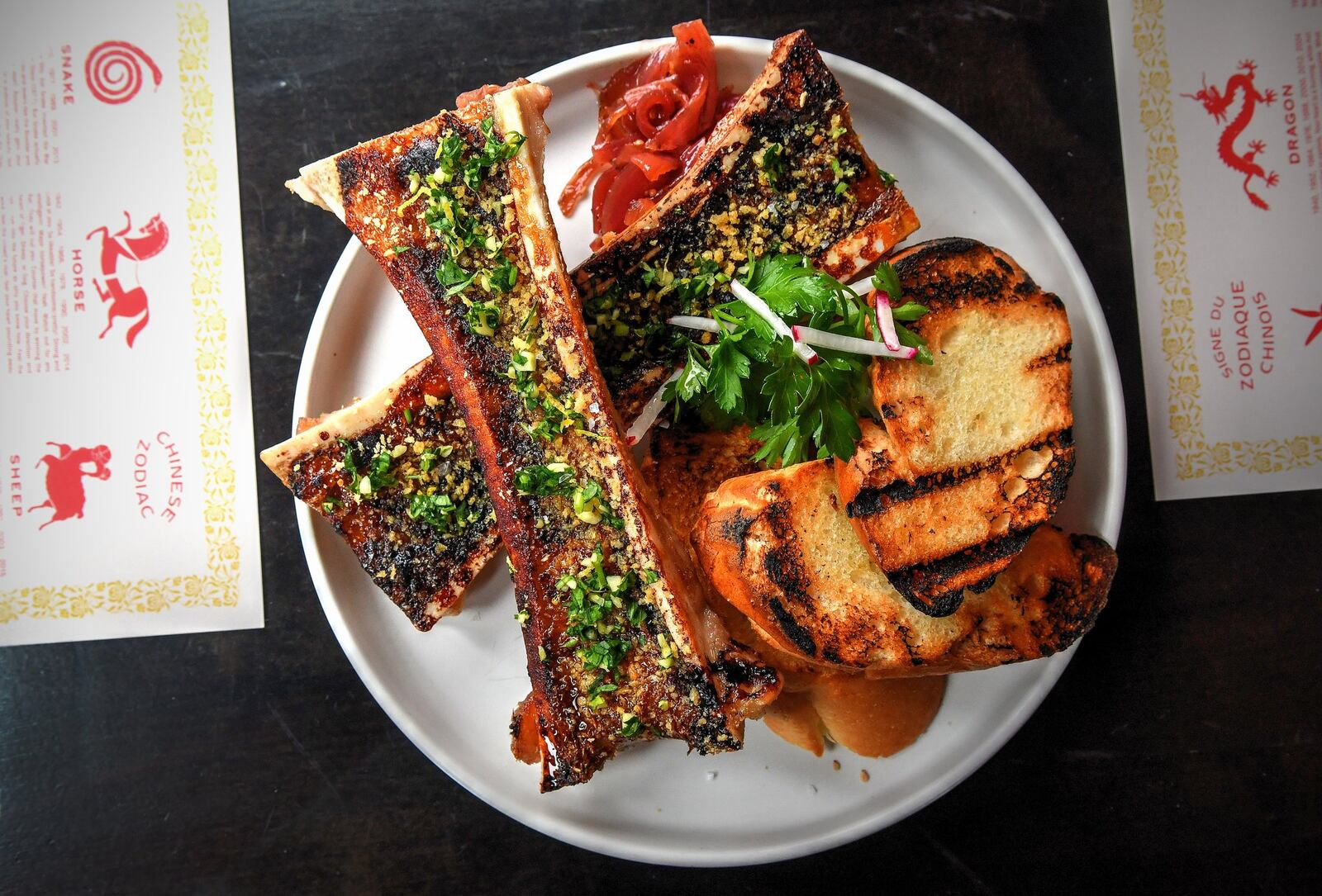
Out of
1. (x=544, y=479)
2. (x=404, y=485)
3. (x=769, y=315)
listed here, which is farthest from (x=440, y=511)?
(x=769, y=315)

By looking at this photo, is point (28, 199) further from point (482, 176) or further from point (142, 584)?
point (482, 176)

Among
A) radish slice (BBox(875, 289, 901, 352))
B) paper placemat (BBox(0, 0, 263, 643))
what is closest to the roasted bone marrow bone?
radish slice (BBox(875, 289, 901, 352))

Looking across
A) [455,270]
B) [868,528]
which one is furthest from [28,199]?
[868,528]

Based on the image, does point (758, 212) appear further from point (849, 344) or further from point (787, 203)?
point (849, 344)

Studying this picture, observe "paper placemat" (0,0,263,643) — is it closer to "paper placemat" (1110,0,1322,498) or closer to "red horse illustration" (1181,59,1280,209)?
"paper placemat" (1110,0,1322,498)

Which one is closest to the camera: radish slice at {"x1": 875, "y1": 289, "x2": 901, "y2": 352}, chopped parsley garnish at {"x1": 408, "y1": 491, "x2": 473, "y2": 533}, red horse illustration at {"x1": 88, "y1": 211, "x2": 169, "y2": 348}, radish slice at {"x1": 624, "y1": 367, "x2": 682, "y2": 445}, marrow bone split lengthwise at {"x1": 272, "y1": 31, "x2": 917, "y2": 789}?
radish slice at {"x1": 875, "y1": 289, "x2": 901, "y2": 352}

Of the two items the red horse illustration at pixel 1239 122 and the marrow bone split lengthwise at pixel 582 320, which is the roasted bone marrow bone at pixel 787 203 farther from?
the red horse illustration at pixel 1239 122

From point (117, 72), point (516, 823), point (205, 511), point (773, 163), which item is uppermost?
point (117, 72)
